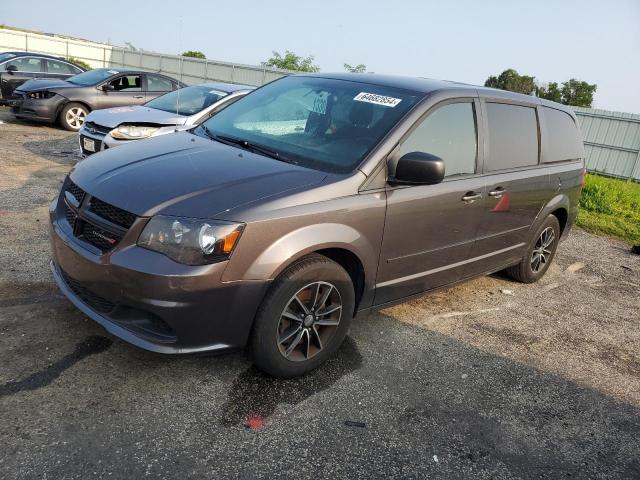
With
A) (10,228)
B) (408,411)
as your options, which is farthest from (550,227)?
(10,228)

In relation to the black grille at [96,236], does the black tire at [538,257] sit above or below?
below

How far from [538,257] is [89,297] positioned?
428 centimetres

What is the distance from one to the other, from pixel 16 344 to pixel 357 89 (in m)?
2.75

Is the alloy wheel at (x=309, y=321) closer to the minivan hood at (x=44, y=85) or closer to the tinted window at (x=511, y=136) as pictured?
the tinted window at (x=511, y=136)

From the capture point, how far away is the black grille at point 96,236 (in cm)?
280

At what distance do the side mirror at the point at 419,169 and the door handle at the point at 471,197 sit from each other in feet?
2.20

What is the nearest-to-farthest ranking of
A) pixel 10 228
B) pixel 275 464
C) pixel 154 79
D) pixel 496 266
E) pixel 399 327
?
pixel 275 464
pixel 399 327
pixel 496 266
pixel 10 228
pixel 154 79

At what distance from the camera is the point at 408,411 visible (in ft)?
10.1

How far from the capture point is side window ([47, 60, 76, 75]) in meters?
14.3

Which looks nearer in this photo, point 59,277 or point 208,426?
point 208,426

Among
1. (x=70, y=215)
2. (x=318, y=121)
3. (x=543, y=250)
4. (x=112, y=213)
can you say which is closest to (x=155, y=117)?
(x=318, y=121)

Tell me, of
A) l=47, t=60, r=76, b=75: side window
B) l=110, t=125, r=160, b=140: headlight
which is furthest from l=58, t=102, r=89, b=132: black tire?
l=110, t=125, r=160, b=140: headlight

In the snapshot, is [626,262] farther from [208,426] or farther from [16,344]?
[16,344]

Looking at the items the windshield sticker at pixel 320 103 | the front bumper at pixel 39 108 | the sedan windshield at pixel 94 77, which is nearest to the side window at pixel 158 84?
the sedan windshield at pixel 94 77
